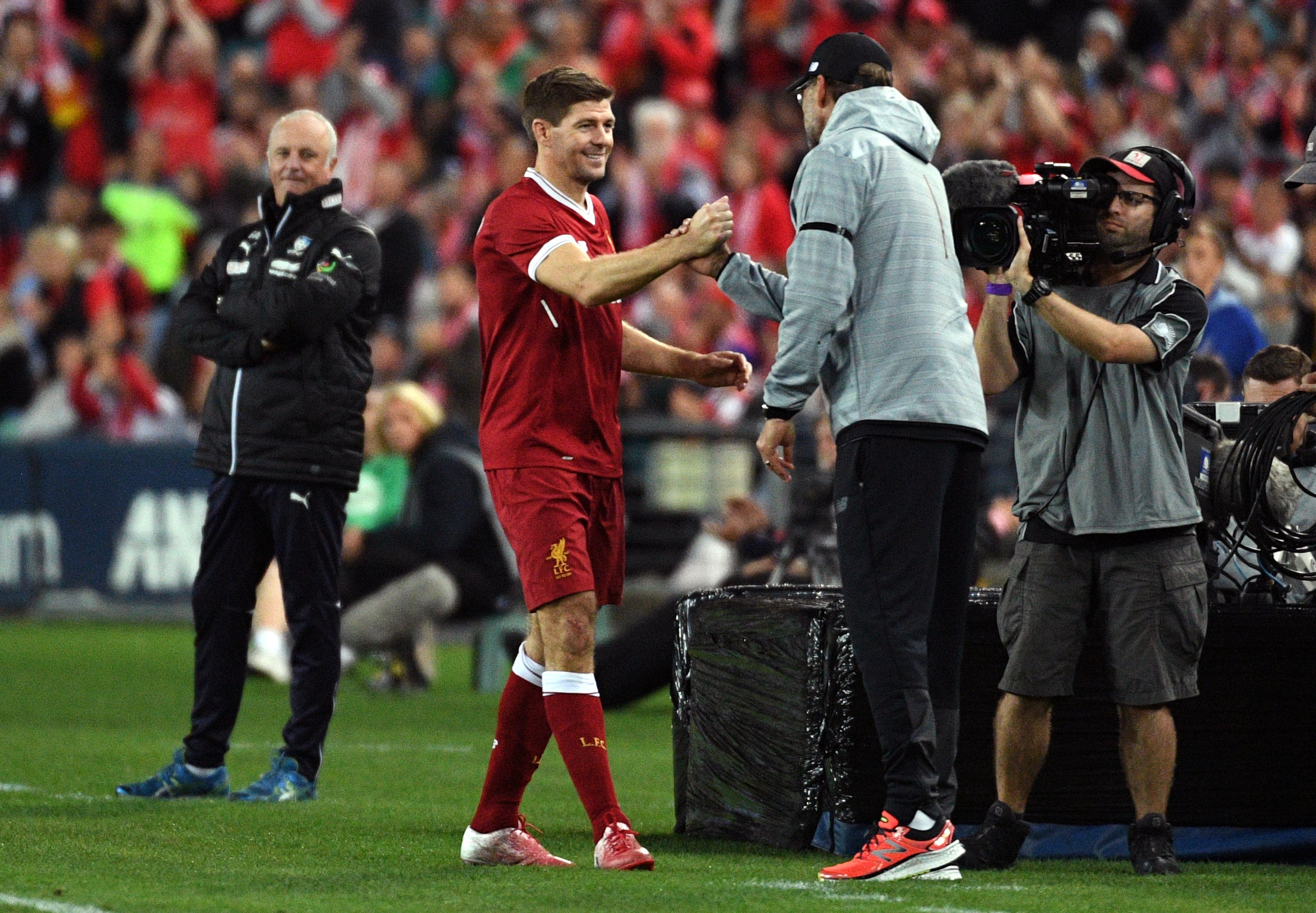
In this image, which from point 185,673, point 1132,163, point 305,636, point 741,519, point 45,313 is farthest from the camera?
point 45,313

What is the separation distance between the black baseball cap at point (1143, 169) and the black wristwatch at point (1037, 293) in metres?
0.50

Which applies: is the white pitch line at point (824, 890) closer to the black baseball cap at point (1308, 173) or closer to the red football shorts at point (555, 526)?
the red football shorts at point (555, 526)

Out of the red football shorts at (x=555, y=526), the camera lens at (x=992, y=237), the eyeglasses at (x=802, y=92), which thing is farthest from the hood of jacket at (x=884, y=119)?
the red football shorts at (x=555, y=526)

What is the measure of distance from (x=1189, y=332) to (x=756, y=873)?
1.96 metres

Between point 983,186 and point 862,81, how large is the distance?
1.50 feet

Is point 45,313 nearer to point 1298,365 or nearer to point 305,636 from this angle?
point 305,636

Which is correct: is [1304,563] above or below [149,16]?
below

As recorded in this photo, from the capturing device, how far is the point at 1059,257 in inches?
231

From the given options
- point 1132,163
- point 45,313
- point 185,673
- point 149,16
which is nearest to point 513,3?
point 149,16

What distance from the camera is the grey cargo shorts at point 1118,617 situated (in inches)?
231

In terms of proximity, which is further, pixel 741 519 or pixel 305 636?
pixel 741 519

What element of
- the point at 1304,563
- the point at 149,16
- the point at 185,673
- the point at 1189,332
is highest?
the point at 149,16

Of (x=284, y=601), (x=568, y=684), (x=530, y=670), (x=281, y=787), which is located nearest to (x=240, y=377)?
(x=284, y=601)

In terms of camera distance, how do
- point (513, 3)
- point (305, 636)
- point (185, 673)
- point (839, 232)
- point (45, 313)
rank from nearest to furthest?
1. point (839, 232)
2. point (305, 636)
3. point (185, 673)
4. point (45, 313)
5. point (513, 3)
